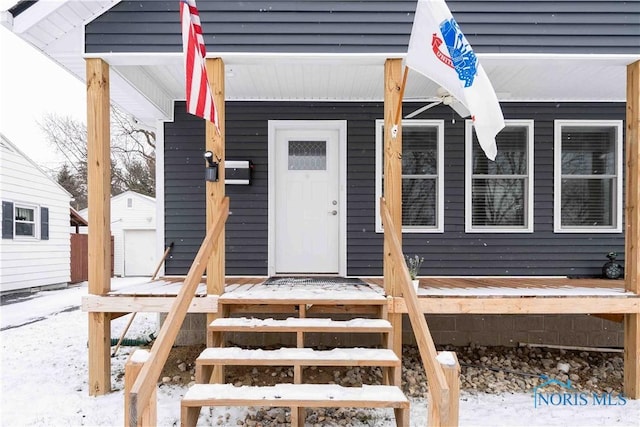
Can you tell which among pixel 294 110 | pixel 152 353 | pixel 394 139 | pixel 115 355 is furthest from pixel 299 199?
pixel 152 353

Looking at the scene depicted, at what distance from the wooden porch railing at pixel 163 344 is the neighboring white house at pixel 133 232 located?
1314 centimetres

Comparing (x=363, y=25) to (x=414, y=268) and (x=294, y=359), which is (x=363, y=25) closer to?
(x=414, y=268)

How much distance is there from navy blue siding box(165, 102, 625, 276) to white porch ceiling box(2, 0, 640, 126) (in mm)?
191

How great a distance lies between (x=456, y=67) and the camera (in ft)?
8.93

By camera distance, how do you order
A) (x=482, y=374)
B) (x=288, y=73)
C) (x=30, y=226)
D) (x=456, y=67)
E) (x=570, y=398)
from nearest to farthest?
(x=456, y=67) → (x=570, y=398) → (x=482, y=374) → (x=288, y=73) → (x=30, y=226)

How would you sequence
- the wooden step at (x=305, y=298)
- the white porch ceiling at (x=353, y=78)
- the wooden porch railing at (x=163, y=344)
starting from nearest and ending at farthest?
the wooden porch railing at (x=163, y=344) → the wooden step at (x=305, y=298) → the white porch ceiling at (x=353, y=78)

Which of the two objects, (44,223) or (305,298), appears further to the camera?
(44,223)

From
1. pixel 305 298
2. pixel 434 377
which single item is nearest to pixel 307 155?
pixel 305 298

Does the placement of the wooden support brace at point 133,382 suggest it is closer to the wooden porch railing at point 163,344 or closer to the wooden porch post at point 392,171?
the wooden porch railing at point 163,344

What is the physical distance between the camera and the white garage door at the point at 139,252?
1511 cm

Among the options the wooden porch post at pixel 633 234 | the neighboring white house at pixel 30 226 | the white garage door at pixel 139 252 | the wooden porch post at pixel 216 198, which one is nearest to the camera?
the wooden porch post at pixel 216 198

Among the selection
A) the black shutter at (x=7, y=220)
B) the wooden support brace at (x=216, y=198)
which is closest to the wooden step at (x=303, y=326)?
the wooden support brace at (x=216, y=198)

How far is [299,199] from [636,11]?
12.9ft

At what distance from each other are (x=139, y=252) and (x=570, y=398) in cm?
1477
